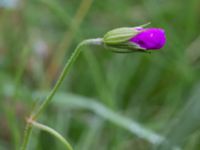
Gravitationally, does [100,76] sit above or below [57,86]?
below

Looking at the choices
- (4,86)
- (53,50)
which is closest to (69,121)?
(4,86)

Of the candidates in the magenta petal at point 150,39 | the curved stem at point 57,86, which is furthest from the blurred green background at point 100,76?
the magenta petal at point 150,39

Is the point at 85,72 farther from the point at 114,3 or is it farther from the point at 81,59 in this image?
the point at 114,3

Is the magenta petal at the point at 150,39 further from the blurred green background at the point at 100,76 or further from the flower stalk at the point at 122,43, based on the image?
the blurred green background at the point at 100,76

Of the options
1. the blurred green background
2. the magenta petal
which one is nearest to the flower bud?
the magenta petal

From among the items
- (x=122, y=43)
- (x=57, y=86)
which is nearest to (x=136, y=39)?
(x=122, y=43)

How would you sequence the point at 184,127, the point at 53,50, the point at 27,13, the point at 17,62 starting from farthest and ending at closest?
the point at 53,50
the point at 27,13
the point at 17,62
the point at 184,127

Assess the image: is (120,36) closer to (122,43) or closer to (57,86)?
(122,43)
